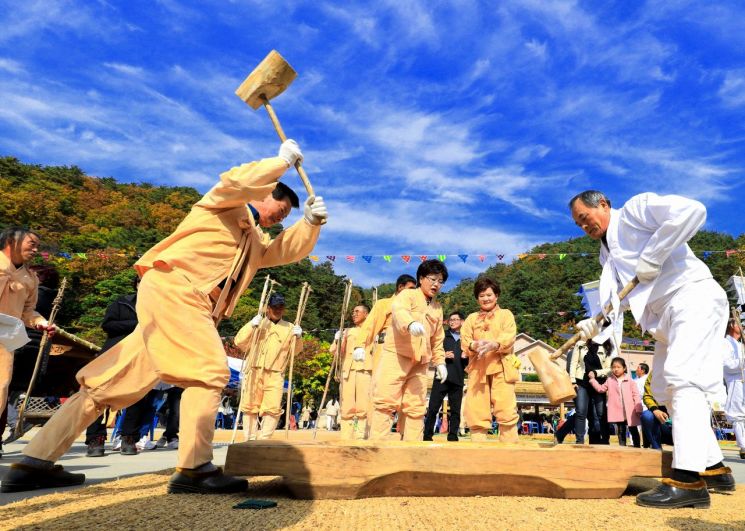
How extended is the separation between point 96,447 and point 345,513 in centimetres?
465

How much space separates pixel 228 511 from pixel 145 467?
8.99 ft

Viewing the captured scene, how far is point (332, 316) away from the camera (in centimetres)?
5153

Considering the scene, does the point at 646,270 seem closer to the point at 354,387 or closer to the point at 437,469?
the point at 437,469

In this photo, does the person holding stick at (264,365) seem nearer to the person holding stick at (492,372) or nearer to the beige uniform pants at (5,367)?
the person holding stick at (492,372)

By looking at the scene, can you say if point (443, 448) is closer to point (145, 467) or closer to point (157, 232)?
point (145, 467)

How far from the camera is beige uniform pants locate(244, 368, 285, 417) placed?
8094mm

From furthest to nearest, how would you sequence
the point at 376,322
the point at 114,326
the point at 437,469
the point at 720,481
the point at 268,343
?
the point at 268,343 < the point at 376,322 < the point at 114,326 < the point at 720,481 < the point at 437,469

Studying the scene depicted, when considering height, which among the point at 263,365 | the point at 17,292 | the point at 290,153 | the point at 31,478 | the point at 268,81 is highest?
the point at 268,81

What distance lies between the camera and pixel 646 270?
3.33m

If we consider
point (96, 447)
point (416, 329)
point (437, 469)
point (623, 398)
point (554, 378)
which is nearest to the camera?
point (437, 469)

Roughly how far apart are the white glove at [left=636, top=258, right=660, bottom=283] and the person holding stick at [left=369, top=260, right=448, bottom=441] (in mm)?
2115

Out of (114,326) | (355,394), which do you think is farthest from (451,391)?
(114,326)

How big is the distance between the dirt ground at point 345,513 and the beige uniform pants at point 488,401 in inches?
124

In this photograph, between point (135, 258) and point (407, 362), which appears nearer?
point (407, 362)
